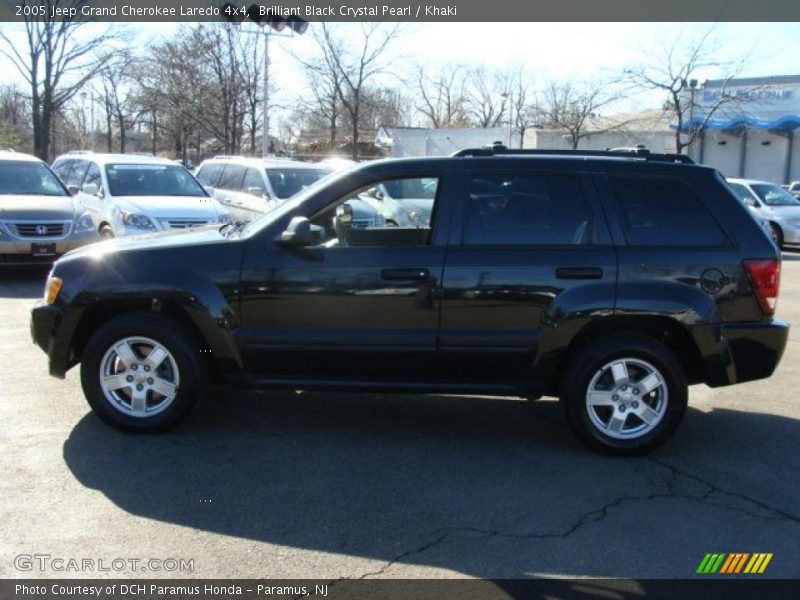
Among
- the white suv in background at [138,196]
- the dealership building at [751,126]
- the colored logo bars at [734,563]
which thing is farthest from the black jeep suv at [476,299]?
the dealership building at [751,126]

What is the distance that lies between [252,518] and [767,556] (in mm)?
2546

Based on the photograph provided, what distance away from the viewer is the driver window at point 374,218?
16.0ft

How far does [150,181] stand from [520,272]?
9498 mm

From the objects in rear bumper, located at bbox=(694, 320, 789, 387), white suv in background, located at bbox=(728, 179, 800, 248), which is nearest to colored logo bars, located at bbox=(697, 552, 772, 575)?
rear bumper, located at bbox=(694, 320, 789, 387)

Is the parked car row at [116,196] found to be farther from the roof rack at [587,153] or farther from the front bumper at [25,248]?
the roof rack at [587,153]

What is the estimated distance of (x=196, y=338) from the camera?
496cm

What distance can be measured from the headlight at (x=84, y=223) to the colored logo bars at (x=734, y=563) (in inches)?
396

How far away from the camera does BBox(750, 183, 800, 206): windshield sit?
18969 millimetres

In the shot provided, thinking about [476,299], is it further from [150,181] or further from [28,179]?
[28,179]

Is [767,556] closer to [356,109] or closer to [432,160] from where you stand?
[432,160]

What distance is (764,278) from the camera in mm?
4699

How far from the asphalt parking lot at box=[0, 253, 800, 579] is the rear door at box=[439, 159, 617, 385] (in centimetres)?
66

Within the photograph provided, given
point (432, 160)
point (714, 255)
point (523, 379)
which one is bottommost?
point (523, 379)

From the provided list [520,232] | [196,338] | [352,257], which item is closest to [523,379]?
[520,232]
